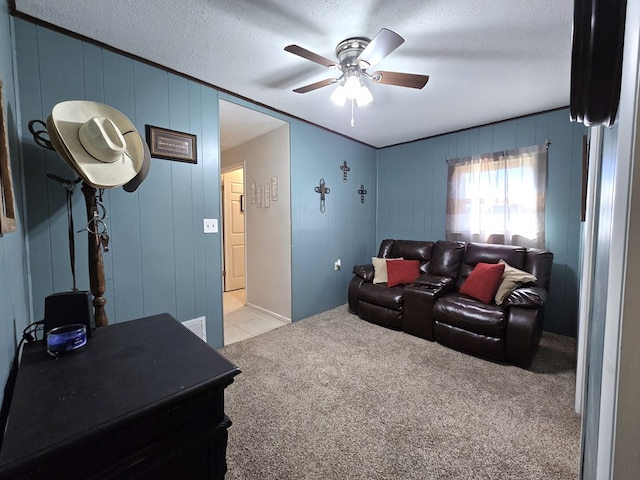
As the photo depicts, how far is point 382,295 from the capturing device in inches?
121

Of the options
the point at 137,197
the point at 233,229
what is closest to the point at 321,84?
the point at 137,197

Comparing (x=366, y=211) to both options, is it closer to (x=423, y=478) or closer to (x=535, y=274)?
(x=535, y=274)

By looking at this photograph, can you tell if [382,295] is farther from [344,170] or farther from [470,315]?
[344,170]

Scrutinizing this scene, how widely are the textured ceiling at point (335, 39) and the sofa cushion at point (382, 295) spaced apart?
1.99 m

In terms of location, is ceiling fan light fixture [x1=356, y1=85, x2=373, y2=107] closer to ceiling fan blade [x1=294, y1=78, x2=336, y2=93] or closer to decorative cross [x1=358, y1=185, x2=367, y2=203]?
ceiling fan blade [x1=294, y1=78, x2=336, y2=93]

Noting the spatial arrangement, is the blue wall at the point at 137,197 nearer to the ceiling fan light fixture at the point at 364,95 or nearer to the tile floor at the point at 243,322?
the tile floor at the point at 243,322

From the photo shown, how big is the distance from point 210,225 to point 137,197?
61cm

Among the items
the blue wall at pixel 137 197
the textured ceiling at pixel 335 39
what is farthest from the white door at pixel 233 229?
the textured ceiling at pixel 335 39

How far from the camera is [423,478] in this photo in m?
1.30

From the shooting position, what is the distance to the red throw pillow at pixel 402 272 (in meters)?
3.28

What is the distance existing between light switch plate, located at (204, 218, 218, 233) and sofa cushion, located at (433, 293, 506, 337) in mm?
2229

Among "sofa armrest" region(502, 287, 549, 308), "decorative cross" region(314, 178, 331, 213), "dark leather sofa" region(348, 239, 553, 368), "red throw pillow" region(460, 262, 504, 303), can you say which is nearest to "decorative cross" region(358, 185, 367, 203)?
"decorative cross" region(314, 178, 331, 213)

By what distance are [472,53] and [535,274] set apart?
2101 mm

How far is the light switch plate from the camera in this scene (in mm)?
2467
